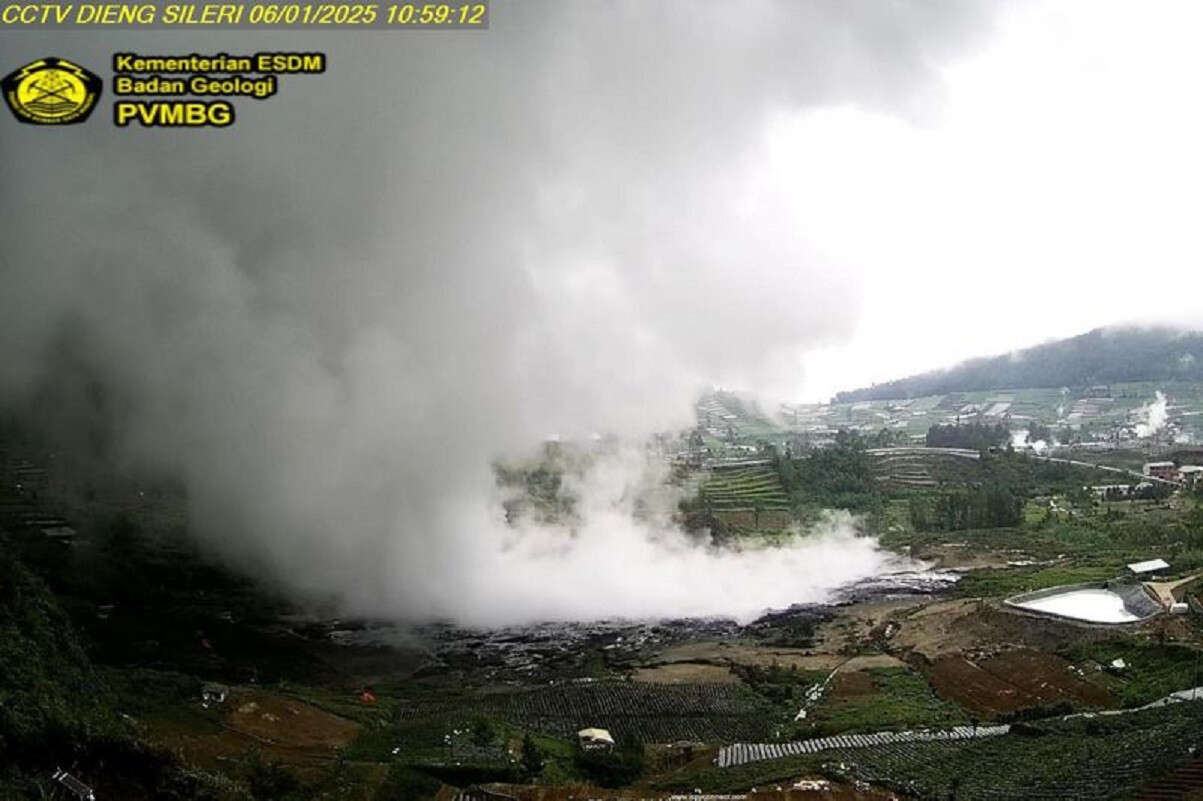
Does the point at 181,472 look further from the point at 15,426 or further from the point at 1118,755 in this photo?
the point at 1118,755

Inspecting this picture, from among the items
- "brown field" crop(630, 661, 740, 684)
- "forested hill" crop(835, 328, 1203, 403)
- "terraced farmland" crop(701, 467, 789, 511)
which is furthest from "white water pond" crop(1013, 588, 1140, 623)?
"forested hill" crop(835, 328, 1203, 403)

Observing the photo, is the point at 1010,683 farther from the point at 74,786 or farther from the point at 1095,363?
the point at 1095,363

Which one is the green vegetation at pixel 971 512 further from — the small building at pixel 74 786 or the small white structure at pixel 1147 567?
the small building at pixel 74 786

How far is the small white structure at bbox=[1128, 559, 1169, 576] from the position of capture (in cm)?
4653

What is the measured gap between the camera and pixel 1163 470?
88750 mm

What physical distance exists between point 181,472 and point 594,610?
28.4 meters

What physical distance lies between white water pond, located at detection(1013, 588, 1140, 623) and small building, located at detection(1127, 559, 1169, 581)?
10.4ft

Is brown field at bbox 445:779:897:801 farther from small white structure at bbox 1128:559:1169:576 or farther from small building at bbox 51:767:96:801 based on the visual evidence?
small white structure at bbox 1128:559:1169:576

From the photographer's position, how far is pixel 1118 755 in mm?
22562

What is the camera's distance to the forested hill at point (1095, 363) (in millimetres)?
163500

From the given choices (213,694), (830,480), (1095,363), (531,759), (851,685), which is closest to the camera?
(531,759)

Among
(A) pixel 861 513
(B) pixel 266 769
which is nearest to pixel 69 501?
(B) pixel 266 769

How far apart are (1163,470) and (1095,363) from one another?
9434 centimetres

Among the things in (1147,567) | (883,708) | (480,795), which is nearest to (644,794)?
(480,795)
